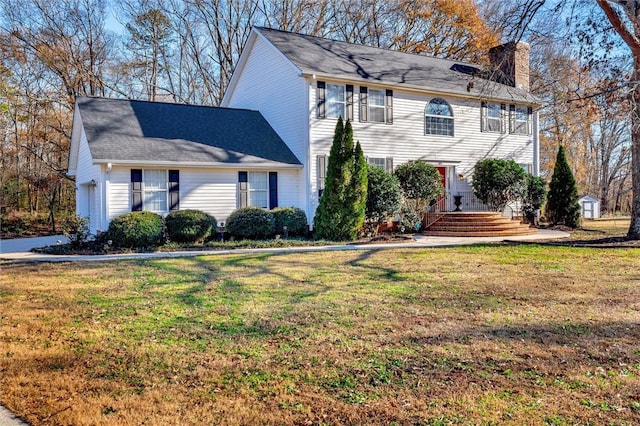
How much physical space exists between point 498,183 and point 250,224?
31.3 feet

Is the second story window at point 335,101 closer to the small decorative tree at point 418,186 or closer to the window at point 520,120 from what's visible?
the small decorative tree at point 418,186

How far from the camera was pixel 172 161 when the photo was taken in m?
13.9

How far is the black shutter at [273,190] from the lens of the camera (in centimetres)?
1573

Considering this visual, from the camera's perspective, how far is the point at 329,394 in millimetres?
3451

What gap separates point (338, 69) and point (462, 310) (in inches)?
483

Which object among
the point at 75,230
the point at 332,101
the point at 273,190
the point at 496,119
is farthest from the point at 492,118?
the point at 75,230

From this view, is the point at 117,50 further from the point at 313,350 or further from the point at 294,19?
the point at 313,350

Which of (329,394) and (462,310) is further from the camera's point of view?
(462,310)

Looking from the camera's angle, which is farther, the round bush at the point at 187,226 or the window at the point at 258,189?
the window at the point at 258,189

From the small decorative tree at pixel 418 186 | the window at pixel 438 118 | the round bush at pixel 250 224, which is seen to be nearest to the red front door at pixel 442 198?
the small decorative tree at pixel 418 186

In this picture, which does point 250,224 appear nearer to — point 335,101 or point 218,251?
point 218,251

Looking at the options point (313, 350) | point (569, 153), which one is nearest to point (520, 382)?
point (313, 350)

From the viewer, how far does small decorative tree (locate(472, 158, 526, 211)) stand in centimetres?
1748

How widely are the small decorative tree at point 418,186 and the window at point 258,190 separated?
4684 mm
